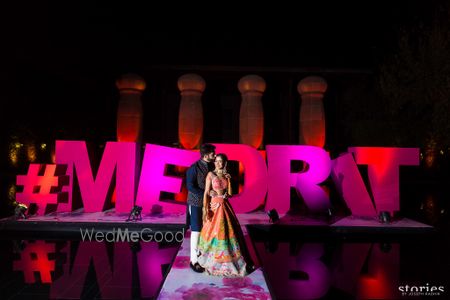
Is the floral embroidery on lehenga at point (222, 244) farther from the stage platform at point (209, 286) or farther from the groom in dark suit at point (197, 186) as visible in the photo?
the groom in dark suit at point (197, 186)

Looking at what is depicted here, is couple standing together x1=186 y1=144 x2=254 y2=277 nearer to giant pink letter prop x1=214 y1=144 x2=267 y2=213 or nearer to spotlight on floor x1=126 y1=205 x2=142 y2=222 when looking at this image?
spotlight on floor x1=126 y1=205 x2=142 y2=222

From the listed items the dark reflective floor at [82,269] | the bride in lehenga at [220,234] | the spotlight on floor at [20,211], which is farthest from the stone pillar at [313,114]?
the spotlight on floor at [20,211]

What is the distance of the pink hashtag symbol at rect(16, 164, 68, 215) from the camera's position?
26.8 ft

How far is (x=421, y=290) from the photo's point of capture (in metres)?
4.62

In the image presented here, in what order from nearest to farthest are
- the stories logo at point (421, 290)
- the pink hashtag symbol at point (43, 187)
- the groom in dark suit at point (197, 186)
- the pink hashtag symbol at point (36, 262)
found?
the stories logo at point (421, 290) → the groom in dark suit at point (197, 186) → the pink hashtag symbol at point (36, 262) → the pink hashtag symbol at point (43, 187)

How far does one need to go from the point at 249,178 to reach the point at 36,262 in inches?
196

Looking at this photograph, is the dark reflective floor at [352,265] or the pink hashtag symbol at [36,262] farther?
the pink hashtag symbol at [36,262]

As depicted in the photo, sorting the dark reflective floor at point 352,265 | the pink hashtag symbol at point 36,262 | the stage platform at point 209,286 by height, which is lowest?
the pink hashtag symbol at point 36,262

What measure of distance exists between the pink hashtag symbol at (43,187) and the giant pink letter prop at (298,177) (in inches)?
211

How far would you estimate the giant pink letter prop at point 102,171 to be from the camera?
845 centimetres

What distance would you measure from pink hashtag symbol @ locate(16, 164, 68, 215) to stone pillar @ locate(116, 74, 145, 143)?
4.04 metres

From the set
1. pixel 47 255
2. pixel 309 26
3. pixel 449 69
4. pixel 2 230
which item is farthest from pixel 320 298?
pixel 309 26

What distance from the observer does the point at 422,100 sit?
35.7 ft

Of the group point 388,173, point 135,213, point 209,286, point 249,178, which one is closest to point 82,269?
point 209,286
